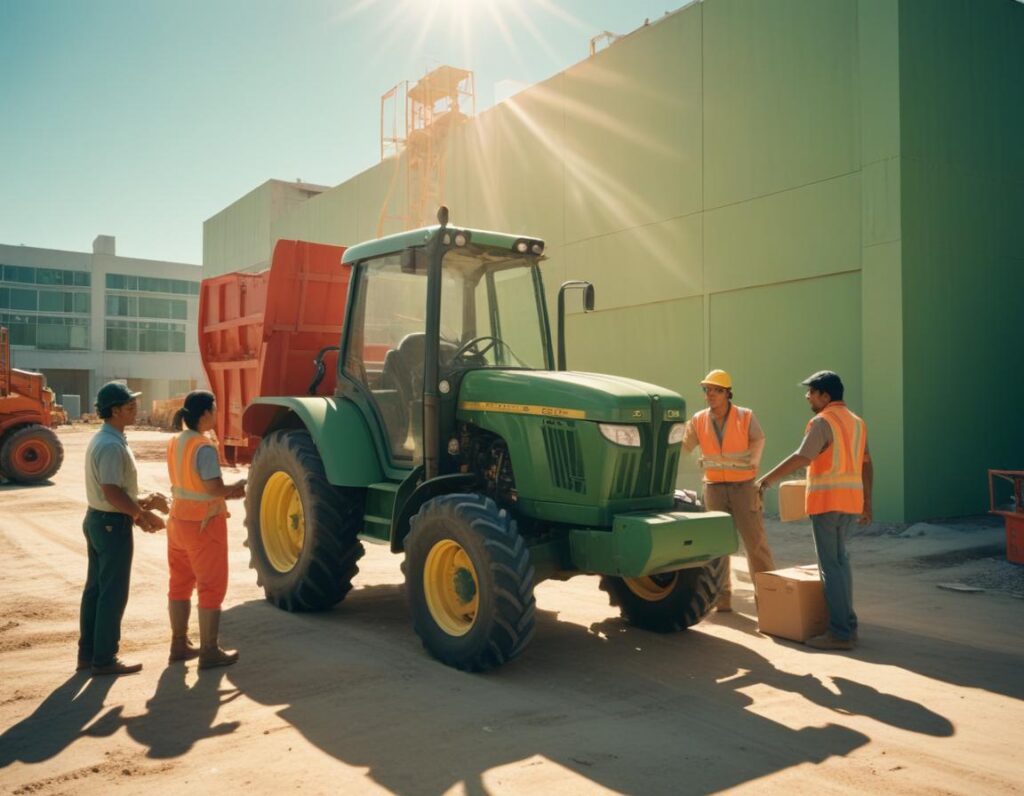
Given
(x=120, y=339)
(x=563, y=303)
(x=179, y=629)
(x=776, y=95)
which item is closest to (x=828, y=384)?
(x=563, y=303)

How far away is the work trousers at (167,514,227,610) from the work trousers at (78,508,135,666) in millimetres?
275

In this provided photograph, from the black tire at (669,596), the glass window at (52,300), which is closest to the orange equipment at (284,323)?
the black tire at (669,596)

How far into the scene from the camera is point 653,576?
6.41 meters

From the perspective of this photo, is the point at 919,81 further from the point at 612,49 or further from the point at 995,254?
the point at 612,49

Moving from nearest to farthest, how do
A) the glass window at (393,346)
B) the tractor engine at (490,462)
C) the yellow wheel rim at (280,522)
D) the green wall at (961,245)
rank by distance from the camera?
1. the tractor engine at (490,462)
2. the glass window at (393,346)
3. the yellow wheel rim at (280,522)
4. the green wall at (961,245)

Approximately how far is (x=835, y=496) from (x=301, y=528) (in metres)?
4.05

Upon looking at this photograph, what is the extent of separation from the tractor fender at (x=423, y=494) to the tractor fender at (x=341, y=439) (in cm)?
66

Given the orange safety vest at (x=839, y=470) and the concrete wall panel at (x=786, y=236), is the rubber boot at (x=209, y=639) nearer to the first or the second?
the orange safety vest at (x=839, y=470)

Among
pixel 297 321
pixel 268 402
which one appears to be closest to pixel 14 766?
pixel 268 402

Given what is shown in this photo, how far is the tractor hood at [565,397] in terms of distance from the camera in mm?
5480

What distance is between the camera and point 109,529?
17.4ft

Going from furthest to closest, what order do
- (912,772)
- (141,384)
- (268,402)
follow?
(141,384), (268,402), (912,772)

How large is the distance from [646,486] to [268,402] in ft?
10.9

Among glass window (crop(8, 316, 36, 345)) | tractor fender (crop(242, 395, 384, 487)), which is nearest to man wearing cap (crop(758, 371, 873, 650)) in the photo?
tractor fender (crop(242, 395, 384, 487))
